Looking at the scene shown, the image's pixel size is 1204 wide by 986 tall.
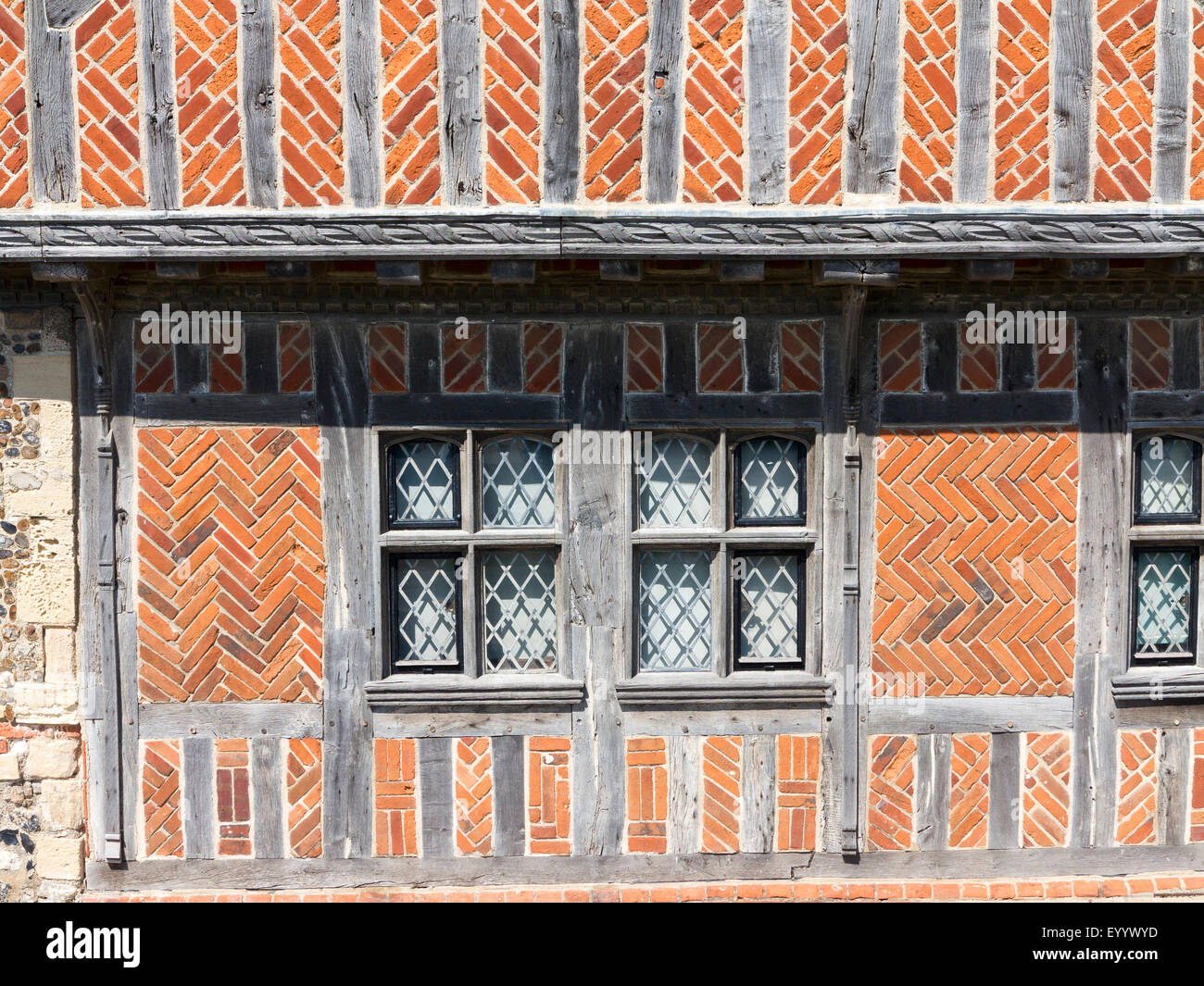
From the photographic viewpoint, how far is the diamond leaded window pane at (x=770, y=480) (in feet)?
14.1

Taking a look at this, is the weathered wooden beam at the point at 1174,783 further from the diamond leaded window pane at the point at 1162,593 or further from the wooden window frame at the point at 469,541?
the wooden window frame at the point at 469,541

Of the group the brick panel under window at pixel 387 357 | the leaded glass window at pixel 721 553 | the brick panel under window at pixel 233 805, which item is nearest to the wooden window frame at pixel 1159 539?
the leaded glass window at pixel 721 553

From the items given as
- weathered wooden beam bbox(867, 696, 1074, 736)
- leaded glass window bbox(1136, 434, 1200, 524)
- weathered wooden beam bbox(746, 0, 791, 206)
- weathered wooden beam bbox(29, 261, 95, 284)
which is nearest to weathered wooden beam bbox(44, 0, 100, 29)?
weathered wooden beam bbox(29, 261, 95, 284)

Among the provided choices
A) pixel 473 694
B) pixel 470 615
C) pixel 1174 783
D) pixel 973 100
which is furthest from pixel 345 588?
pixel 1174 783

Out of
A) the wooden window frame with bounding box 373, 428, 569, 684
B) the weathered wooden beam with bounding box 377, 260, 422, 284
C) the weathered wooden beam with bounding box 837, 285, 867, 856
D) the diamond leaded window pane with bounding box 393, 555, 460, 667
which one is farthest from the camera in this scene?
the diamond leaded window pane with bounding box 393, 555, 460, 667

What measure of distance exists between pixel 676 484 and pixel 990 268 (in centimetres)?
174

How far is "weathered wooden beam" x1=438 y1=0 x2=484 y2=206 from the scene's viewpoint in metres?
3.76

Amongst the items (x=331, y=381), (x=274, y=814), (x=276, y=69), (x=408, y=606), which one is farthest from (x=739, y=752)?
(x=276, y=69)

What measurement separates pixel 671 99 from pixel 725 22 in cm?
40

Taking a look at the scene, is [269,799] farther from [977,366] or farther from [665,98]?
[977,366]

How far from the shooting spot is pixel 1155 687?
4.28 meters

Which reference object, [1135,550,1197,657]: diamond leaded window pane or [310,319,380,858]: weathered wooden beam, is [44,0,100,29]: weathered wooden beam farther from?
[1135,550,1197,657]: diamond leaded window pane

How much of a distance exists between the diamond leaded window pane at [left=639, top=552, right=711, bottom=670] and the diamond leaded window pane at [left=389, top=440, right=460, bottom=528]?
41.4 inches

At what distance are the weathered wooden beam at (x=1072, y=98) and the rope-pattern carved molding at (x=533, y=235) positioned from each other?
23cm
